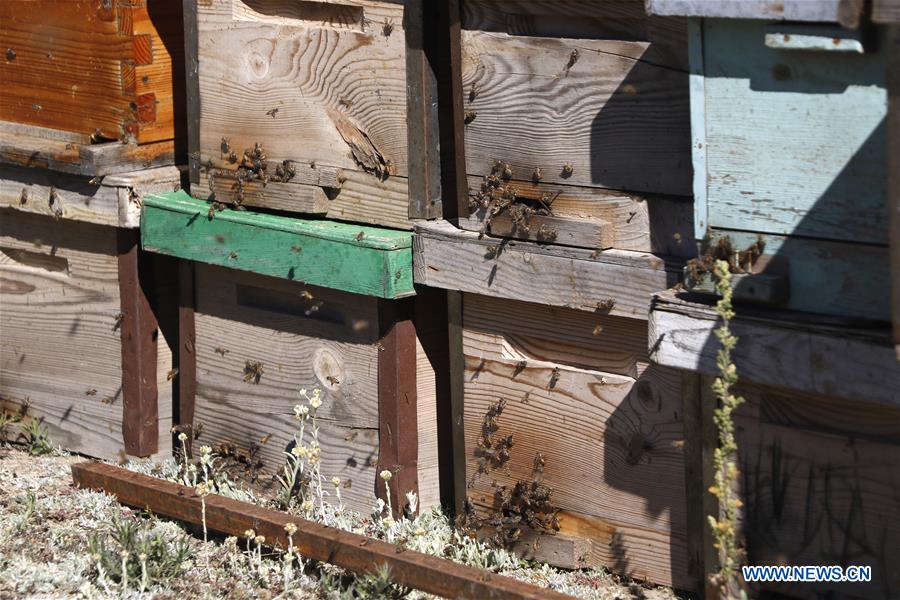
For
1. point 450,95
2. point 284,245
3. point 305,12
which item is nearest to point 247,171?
point 284,245

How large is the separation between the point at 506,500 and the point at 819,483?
1.05 m

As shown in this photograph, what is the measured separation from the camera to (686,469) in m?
3.41

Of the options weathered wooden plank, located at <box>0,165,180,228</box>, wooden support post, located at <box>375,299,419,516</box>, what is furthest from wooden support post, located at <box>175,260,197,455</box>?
wooden support post, located at <box>375,299,419,516</box>

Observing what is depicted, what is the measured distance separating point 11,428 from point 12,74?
1427mm

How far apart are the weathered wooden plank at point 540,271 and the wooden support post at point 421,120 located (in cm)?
8

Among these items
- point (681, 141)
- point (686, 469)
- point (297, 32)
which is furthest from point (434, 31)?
point (686, 469)

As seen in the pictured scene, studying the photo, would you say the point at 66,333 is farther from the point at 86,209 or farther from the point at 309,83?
the point at 309,83

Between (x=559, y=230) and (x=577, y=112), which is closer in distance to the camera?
(x=577, y=112)

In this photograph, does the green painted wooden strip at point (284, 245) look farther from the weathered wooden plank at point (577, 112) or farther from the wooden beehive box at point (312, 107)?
the weathered wooden plank at point (577, 112)

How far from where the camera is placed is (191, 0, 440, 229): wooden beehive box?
377 cm

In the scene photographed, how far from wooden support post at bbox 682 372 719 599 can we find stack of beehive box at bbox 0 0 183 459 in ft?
7.18

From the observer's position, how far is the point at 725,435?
287 cm

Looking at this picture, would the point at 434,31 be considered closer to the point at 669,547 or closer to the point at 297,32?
the point at 297,32

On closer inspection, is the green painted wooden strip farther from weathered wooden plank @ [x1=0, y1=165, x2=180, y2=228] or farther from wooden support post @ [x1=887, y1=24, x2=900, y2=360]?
wooden support post @ [x1=887, y1=24, x2=900, y2=360]
